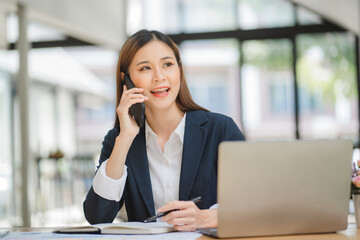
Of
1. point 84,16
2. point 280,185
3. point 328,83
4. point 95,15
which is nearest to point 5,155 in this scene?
point 84,16

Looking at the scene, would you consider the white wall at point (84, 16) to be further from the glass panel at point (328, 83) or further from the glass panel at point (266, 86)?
the glass panel at point (328, 83)

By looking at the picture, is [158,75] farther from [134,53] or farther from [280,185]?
[280,185]

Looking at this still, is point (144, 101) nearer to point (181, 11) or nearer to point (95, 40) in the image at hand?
point (95, 40)

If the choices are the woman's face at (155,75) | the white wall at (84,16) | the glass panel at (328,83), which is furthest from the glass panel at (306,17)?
the woman's face at (155,75)

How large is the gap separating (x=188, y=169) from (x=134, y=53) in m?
0.49

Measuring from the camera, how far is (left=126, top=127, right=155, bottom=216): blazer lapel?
1.97 m

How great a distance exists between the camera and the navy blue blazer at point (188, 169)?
197 centimetres

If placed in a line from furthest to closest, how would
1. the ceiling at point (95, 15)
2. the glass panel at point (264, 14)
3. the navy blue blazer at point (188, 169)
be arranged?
the glass panel at point (264, 14) < the ceiling at point (95, 15) < the navy blue blazer at point (188, 169)

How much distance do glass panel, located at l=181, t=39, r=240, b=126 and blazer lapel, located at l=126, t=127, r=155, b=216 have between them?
5.52 m

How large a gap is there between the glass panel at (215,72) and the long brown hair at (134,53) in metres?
5.39

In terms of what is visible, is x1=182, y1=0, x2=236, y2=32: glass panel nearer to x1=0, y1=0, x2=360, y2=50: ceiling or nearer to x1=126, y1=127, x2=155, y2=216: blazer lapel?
x1=0, y1=0, x2=360, y2=50: ceiling

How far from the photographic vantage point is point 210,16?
7637 millimetres

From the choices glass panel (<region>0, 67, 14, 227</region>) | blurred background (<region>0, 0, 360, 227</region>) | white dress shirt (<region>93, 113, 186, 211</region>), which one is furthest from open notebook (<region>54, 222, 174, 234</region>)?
blurred background (<region>0, 0, 360, 227</region>)

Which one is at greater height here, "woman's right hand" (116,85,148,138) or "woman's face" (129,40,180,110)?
"woman's face" (129,40,180,110)
